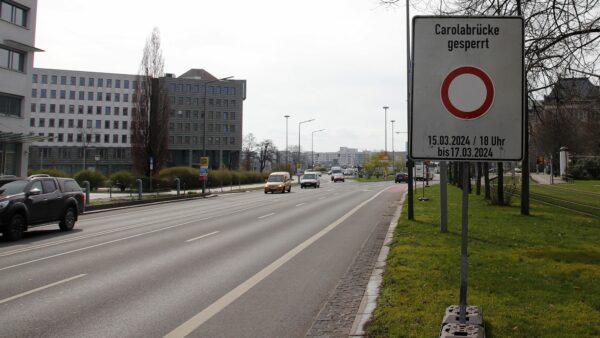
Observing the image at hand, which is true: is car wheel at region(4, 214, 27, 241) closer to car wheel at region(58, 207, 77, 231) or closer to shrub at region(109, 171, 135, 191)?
car wheel at region(58, 207, 77, 231)

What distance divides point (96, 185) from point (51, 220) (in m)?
30.8

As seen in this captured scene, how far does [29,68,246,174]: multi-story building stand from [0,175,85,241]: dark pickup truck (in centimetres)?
9261

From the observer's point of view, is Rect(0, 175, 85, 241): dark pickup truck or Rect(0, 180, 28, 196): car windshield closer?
Rect(0, 175, 85, 241): dark pickup truck

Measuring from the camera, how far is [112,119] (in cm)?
11438

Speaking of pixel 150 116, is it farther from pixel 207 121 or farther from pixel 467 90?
pixel 207 121

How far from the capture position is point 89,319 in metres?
5.70

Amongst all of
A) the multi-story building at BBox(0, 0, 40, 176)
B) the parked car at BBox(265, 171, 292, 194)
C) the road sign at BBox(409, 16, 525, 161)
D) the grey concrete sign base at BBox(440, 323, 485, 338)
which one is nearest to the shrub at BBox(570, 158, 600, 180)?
the parked car at BBox(265, 171, 292, 194)

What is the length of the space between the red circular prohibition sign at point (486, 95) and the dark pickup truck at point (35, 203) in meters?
12.4

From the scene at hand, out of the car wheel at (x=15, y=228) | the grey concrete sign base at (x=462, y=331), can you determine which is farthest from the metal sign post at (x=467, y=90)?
the car wheel at (x=15, y=228)

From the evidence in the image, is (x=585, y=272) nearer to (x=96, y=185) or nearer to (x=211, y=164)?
(x=96, y=185)

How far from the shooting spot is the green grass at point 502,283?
4910 mm

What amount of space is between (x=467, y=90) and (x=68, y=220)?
48.3 feet

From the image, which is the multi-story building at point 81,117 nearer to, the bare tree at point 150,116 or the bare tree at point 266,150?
the bare tree at point 266,150

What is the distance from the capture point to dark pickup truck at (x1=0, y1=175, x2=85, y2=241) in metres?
12.9
